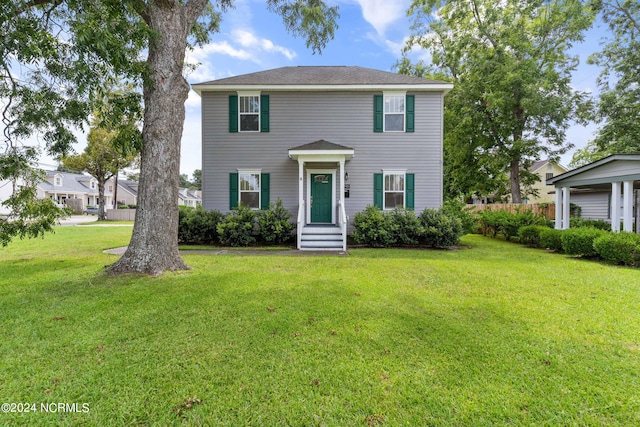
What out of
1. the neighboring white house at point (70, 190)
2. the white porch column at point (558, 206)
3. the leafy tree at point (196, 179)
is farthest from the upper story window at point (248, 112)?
the leafy tree at point (196, 179)

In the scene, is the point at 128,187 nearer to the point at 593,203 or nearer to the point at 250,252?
the point at 250,252

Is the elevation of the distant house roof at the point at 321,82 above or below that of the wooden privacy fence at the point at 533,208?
above

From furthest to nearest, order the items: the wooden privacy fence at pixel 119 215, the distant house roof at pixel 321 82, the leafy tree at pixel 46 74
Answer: the wooden privacy fence at pixel 119 215, the distant house roof at pixel 321 82, the leafy tree at pixel 46 74

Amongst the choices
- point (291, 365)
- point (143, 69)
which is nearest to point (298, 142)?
point (143, 69)

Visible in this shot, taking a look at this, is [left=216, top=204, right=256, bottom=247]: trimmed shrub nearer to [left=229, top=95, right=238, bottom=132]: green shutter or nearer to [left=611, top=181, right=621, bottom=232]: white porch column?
[left=229, top=95, right=238, bottom=132]: green shutter

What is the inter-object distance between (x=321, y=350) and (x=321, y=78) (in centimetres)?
1075

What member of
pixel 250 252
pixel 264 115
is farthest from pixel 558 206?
pixel 264 115

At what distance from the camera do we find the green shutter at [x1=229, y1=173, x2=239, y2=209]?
1071 cm

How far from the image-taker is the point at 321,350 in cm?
283

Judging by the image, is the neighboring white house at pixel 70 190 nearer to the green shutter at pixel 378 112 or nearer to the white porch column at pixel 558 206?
the green shutter at pixel 378 112

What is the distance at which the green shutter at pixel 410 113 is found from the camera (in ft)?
34.8

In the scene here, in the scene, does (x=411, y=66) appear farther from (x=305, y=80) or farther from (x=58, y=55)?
(x=58, y=55)

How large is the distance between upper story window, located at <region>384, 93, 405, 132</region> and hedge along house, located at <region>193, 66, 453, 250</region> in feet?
0.12

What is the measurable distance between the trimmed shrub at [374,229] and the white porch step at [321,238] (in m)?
0.69
